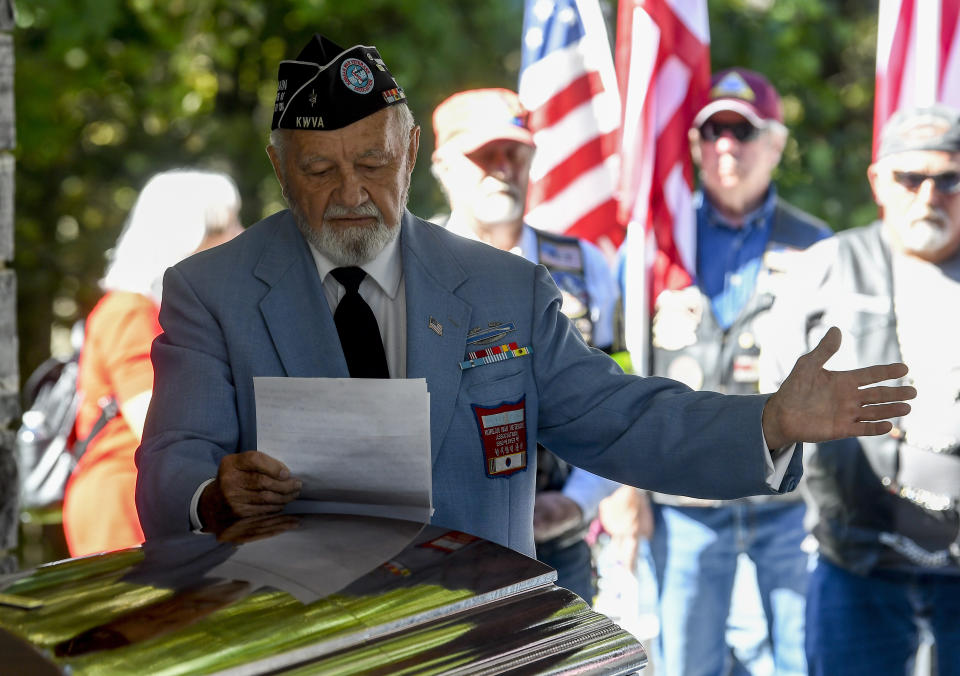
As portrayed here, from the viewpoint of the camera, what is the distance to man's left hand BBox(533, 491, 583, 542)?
354cm

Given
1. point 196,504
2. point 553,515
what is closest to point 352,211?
point 196,504

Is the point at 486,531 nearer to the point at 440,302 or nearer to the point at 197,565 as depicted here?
the point at 440,302

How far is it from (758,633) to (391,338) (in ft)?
9.64

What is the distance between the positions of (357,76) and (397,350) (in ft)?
1.68

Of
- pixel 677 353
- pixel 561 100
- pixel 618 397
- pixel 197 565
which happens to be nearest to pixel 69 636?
pixel 197 565

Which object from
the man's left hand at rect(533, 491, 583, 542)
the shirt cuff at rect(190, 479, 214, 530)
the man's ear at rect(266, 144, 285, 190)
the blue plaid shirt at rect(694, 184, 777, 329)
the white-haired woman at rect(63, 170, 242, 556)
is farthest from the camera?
the blue plaid shirt at rect(694, 184, 777, 329)

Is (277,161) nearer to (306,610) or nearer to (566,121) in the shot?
(306,610)

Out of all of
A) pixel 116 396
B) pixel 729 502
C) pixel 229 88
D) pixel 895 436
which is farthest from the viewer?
pixel 229 88

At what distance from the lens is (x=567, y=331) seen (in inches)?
90.9

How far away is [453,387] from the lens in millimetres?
2162

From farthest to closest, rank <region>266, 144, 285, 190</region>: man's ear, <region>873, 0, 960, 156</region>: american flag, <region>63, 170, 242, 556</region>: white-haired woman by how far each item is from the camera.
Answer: <region>873, 0, 960, 156</region>: american flag < <region>63, 170, 242, 556</region>: white-haired woman < <region>266, 144, 285, 190</region>: man's ear

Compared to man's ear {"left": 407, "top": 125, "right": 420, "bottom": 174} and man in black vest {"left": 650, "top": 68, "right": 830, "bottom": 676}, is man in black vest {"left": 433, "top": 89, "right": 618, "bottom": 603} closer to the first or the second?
man in black vest {"left": 650, "top": 68, "right": 830, "bottom": 676}

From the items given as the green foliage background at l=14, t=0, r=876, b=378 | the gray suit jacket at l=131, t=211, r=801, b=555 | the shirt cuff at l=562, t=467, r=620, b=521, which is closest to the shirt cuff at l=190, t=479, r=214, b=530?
the gray suit jacket at l=131, t=211, r=801, b=555

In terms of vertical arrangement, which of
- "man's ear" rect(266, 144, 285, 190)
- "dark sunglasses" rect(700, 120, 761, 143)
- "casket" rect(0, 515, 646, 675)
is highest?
"dark sunglasses" rect(700, 120, 761, 143)
